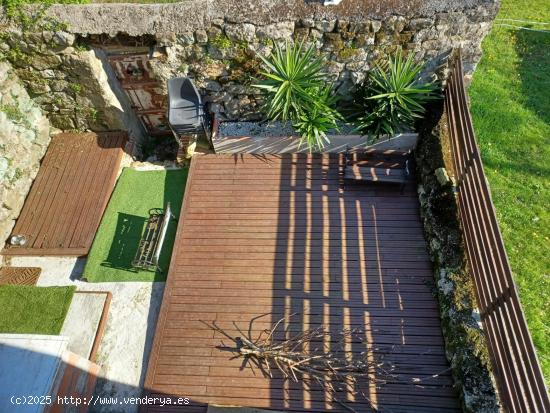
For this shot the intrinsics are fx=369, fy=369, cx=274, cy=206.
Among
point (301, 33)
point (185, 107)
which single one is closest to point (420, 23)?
point (301, 33)

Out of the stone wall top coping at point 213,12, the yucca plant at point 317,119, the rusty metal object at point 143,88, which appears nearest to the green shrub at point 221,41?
the stone wall top coping at point 213,12

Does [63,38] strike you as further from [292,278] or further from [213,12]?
[292,278]

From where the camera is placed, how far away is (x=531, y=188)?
6.30 metres

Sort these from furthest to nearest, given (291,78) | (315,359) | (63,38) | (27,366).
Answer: (63,38) < (291,78) < (315,359) < (27,366)

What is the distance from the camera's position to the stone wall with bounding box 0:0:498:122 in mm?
5266

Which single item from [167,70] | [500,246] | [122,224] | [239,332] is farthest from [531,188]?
[122,224]

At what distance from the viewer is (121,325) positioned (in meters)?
5.50

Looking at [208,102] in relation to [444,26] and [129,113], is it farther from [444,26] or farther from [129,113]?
[444,26]

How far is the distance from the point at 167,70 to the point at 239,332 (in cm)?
427

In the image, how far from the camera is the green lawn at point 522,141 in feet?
18.0

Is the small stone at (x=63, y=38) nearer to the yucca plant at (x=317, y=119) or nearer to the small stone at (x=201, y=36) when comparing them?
the small stone at (x=201, y=36)

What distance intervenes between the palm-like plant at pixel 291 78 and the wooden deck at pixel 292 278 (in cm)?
132

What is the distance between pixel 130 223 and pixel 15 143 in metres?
2.51

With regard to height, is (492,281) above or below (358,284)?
below
